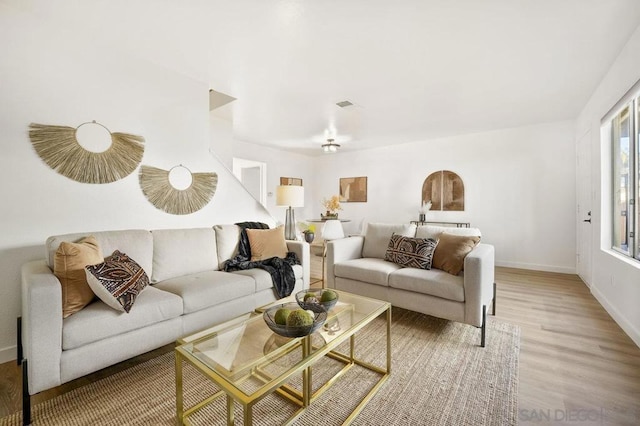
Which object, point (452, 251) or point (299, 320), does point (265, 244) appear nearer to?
point (299, 320)

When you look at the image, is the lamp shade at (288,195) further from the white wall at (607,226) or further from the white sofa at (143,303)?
the white wall at (607,226)

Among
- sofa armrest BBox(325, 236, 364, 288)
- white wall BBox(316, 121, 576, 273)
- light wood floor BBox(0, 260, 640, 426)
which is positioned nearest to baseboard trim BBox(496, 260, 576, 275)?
white wall BBox(316, 121, 576, 273)

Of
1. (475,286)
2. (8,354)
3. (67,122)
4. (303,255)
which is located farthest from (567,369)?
(67,122)

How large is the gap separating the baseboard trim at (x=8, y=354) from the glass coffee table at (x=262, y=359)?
155 centimetres

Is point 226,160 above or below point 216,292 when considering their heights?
above

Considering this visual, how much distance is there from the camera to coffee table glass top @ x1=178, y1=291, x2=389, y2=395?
1.19 metres

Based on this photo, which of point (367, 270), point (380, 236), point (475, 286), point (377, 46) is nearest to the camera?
point (475, 286)

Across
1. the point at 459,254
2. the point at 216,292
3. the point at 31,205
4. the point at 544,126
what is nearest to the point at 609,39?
the point at 459,254

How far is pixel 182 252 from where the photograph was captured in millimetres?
2584

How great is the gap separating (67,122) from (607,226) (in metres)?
5.21

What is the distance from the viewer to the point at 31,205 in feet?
6.93

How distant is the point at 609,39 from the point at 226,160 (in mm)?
4401

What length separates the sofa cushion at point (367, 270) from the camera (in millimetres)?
2672

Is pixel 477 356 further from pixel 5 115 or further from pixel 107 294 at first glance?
pixel 5 115
